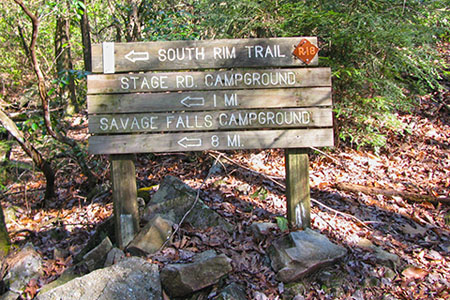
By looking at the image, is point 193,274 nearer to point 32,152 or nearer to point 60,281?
point 60,281

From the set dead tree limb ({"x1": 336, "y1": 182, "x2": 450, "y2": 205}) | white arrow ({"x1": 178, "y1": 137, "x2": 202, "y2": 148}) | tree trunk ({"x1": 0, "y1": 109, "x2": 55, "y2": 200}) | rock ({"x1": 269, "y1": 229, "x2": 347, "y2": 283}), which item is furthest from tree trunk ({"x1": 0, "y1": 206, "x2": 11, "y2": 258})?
dead tree limb ({"x1": 336, "y1": 182, "x2": 450, "y2": 205})

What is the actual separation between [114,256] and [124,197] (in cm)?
66

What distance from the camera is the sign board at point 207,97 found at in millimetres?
3777

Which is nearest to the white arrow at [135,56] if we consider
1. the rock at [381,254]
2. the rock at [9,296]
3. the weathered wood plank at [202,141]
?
the weathered wood plank at [202,141]

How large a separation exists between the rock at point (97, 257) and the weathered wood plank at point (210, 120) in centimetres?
133

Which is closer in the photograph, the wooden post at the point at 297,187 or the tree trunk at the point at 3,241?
the wooden post at the point at 297,187

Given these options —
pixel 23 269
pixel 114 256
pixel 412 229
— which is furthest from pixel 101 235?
pixel 412 229

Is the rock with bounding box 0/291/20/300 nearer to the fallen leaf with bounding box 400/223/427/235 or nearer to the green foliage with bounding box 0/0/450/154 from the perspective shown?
the green foliage with bounding box 0/0/450/154

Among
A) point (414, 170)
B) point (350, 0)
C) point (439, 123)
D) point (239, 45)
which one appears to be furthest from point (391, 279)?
point (439, 123)

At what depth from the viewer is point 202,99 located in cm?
382

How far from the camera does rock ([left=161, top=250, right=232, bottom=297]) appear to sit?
3.24 meters

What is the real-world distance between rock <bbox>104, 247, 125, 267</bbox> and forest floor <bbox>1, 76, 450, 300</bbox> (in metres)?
0.46

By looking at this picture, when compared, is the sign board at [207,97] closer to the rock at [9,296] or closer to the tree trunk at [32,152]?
the rock at [9,296]

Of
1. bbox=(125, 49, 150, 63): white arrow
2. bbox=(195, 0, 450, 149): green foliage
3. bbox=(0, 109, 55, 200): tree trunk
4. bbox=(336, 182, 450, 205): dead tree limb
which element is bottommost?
bbox=(336, 182, 450, 205): dead tree limb
